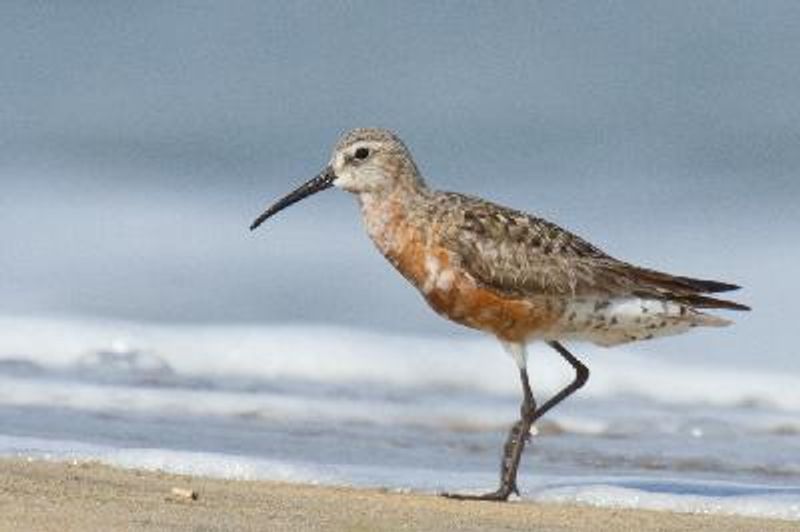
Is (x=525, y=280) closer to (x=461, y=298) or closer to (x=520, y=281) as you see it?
(x=520, y=281)

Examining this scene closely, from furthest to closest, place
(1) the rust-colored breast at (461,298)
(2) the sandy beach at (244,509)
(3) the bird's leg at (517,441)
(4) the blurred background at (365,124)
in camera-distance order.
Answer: (4) the blurred background at (365,124) → (1) the rust-colored breast at (461,298) → (3) the bird's leg at (517,441) → (2) the sandy beach at (244,509)

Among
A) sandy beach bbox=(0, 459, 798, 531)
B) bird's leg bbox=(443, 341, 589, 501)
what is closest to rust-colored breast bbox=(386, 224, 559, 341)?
bird's leg bbox=(443, 341, 589, 501)

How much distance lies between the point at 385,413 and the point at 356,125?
7.89 m

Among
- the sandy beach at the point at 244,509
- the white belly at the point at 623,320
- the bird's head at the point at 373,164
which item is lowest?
the sandy beach at the point at 244,509

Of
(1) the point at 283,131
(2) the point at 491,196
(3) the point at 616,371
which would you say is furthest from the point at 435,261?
(1) the point at 283,131

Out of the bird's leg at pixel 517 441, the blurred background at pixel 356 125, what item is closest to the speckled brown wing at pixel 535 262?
the bird's leg at pixel 517 441

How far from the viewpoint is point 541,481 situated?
970cm

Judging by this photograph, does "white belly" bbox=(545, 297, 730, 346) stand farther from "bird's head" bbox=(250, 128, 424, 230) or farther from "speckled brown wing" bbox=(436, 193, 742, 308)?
"bird's head" bbox=(250, 128, 424, 230)

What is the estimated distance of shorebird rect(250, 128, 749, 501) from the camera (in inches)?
368

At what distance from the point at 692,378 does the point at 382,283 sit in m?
3.38

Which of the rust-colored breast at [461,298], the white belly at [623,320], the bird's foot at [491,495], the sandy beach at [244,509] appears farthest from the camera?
the white belly at [623,320]

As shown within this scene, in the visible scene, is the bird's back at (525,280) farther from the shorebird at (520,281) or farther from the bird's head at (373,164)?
the bird's head at (373,164)

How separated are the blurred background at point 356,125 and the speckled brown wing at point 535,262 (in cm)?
628

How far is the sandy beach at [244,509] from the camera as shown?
22.6 feet
